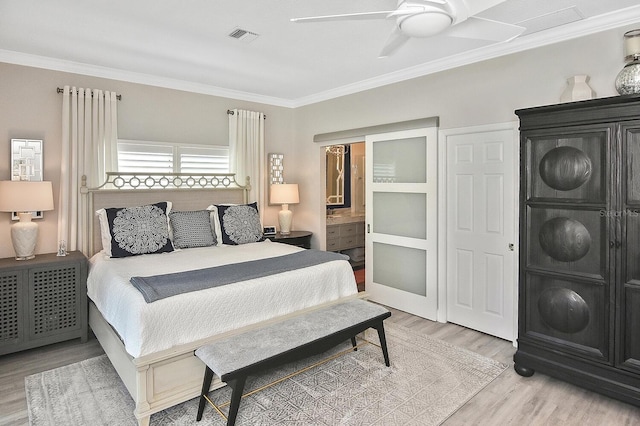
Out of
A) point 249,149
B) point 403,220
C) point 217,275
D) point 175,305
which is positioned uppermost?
point 249,149

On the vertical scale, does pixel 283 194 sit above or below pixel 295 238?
above

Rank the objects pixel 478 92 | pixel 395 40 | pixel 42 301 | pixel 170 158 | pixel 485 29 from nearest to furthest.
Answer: pixel 485 29, pixel 395 40, pixel 42 301, pixel 478 92, pixel 170 158

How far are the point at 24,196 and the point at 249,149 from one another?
8.57 ft

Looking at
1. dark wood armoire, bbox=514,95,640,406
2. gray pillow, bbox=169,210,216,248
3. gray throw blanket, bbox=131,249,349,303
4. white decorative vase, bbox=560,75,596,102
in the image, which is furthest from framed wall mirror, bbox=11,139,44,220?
white decorative vase, bbox=560,75,596,102

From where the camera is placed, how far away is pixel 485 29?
2301 millimetres

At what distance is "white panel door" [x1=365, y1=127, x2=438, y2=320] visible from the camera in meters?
4.15

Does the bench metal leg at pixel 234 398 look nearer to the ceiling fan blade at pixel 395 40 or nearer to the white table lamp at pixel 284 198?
the ceiling fan blade at pixel 395 40

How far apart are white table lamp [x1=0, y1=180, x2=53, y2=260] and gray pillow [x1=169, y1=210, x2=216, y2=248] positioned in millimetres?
1129

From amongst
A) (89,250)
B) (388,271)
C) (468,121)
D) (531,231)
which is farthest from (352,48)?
(89,250)

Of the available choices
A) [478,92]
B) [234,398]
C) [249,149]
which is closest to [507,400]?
[234,398]

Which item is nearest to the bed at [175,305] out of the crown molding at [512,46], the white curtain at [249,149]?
the white curtain at [249,149]

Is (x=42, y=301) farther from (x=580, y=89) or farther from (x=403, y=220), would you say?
(x=580, y=89)

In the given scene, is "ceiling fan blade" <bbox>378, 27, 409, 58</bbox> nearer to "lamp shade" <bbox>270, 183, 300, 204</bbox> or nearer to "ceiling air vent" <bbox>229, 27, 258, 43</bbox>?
"ceiling air vent" <bbox>229, 27, 258, 43</bbox>

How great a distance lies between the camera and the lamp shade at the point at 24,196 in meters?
3.37
